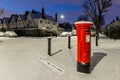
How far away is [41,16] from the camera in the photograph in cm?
6034

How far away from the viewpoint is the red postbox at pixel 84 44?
20.2ft

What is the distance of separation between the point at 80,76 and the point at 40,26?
182ft

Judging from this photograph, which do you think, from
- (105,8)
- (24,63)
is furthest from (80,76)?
(105,8)

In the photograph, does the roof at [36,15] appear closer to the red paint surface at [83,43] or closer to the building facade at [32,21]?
the building facade at [32,21]

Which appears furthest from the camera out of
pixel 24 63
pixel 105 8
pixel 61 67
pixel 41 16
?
pixel 41 16

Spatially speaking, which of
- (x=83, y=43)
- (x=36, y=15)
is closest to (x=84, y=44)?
(x=83, y=43)

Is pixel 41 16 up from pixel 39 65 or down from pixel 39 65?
up

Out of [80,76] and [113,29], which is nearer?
[80,76]

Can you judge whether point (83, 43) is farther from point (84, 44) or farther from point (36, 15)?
point (36, 15)

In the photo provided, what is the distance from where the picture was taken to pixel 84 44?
20.4 feet

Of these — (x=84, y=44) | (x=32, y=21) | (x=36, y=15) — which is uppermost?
(x=36, y=15)

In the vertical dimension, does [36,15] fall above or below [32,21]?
above

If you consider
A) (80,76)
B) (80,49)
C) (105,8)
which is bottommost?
(80,76)

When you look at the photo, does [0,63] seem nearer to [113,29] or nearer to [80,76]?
[80,76]
